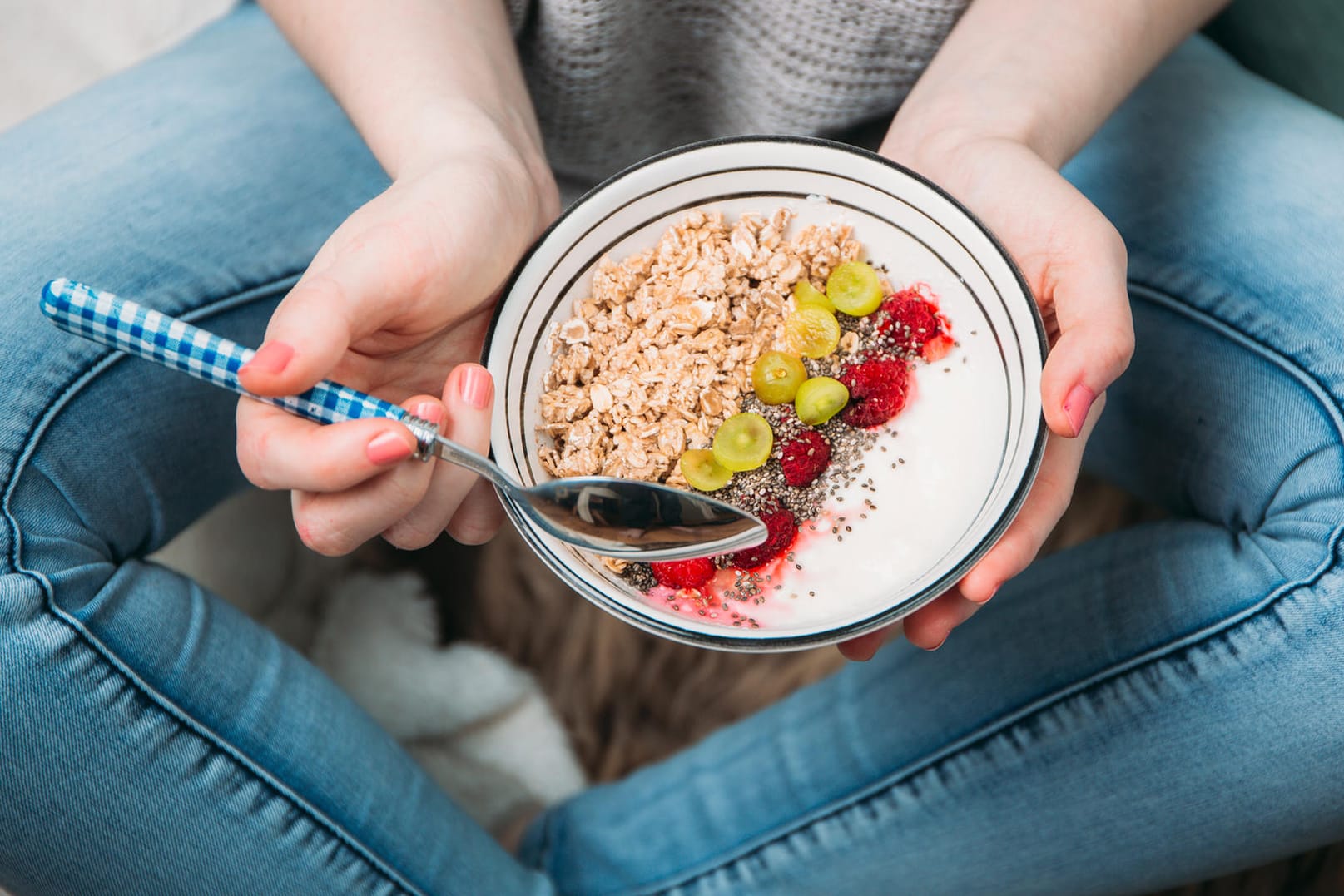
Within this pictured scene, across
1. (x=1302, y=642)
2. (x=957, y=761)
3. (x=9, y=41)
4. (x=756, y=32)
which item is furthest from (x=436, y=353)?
(x=9, y=41)

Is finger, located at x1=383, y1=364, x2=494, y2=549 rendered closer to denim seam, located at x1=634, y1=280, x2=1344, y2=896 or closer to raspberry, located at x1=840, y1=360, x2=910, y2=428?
raspberry, located at x1=840, y1=360, x2=910, y2=428

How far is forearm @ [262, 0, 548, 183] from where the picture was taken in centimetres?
59

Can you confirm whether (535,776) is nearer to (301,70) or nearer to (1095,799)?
(1095,799)

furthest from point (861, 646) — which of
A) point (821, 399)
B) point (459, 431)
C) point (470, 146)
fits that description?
point (470, 146)

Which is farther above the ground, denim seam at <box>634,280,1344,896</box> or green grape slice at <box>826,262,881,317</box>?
green grape slice at <box>826,262,881,317</box>

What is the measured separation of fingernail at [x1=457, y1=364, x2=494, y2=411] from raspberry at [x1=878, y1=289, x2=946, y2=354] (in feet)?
0.80

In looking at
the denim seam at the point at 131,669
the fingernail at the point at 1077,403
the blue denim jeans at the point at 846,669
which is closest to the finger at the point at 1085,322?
the fingernail at the point at 1077,403

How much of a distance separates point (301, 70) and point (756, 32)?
15.6 inches

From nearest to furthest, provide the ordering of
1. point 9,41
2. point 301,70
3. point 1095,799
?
point 1095,799 → point 301,70 → point 9,41

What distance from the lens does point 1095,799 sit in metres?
0.66

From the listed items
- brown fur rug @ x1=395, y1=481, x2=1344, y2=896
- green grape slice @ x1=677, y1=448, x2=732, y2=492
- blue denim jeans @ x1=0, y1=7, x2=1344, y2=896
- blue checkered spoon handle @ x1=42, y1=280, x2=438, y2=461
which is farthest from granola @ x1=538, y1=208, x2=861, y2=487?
brown fur rug @ x1=395, y1=481, x2=1344, y2=896

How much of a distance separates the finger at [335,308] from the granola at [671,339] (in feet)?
0.37

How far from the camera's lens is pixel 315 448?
0.46 meters

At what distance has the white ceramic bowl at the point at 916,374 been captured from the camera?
1.73 feet
